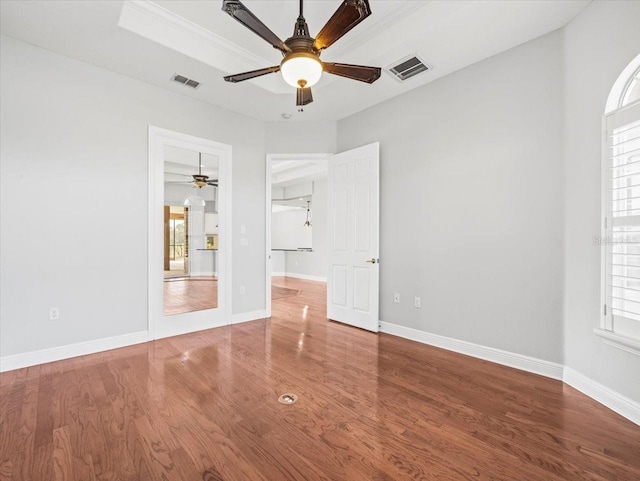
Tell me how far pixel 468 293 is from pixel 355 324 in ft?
5.29

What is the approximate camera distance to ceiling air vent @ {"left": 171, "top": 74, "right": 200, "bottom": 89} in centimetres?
353

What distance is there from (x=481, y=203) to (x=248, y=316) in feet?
11.4

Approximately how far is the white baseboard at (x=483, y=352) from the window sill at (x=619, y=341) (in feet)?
1.93

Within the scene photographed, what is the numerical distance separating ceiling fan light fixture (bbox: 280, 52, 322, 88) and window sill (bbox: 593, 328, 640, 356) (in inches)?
113

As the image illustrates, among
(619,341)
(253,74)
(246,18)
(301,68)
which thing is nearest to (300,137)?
(253,74)

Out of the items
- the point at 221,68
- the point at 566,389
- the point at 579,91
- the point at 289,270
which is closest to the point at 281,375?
the point at 566,389

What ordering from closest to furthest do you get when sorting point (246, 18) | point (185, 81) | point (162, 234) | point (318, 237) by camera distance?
point (246, 18) → point (185, 81) → point (162, 234) → point (318, 237)

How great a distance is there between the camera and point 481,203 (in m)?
3.22

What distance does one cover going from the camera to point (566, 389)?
8.27 feet

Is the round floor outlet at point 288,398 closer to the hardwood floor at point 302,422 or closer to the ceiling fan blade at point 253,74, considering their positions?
the hardwood floor at point 302,422

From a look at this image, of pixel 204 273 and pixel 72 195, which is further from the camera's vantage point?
pixel 204 273

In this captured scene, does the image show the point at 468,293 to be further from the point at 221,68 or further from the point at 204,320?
the point at 221,68

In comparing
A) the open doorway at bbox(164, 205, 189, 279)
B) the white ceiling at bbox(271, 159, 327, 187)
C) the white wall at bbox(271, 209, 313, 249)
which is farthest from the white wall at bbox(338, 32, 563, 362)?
the white wall at bbox(271, 209, 313, 249)

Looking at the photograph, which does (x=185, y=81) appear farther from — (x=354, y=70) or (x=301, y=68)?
(x=354, y=70)
